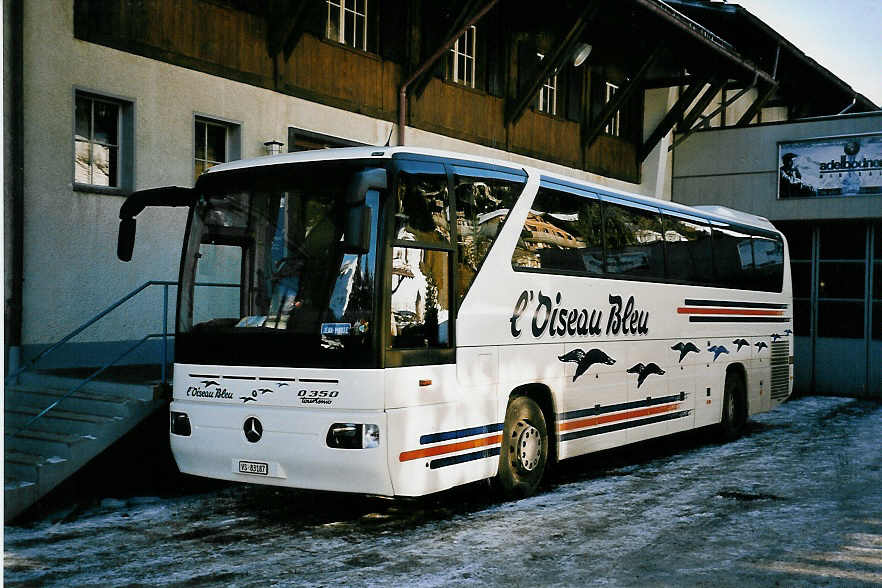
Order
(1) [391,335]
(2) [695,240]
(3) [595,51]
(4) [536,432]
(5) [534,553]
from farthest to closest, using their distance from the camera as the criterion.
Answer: (3) [595,51], (2) [695,240], (4) [536,432], (1) [391,335], (5) [534,553]

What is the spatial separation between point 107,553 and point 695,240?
8.28 m

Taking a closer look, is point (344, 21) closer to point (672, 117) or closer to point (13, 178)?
point (13, 178)

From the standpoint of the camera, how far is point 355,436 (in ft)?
22.7

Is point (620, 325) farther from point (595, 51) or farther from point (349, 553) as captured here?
point (595, 51)

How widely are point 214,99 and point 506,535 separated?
7776 mm

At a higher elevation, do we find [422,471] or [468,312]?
[468,312]

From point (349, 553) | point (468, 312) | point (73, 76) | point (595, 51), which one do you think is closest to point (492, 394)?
point (468, 312)

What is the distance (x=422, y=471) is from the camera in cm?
718

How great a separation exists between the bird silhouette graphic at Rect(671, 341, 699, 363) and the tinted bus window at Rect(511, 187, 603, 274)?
7.31 feet

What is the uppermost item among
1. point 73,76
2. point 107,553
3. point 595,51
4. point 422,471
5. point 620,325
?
point 595,51

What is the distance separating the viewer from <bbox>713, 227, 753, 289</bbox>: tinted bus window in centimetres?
1292

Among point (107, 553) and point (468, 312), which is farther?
point (468, 312)

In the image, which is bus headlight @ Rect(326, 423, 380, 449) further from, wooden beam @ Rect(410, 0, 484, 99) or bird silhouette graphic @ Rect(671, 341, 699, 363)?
wooden beam @ Rect(410, 0, 484, 99)

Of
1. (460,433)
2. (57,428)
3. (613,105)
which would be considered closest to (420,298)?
(460,433)
